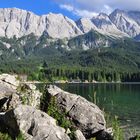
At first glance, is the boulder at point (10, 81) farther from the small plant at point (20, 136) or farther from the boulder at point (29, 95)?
the small plant at point (20, 136)

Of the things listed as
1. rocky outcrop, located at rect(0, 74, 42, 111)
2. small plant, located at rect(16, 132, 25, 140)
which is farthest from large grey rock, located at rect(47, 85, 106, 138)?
small plant, located at rect(16, 132, 25, 140)

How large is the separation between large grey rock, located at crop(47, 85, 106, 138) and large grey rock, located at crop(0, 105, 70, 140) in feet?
13.8

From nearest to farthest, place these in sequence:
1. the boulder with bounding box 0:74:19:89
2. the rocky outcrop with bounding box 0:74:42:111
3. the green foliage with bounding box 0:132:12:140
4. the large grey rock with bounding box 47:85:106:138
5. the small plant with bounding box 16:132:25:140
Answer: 1. the small plant with bounding box 16:132:25:140
2. the green foliage with bounding box 0:132:12:140
3. the rocky outcrop with bounding box 0:74:42:111
4. the large grey rock with bounding box 47:85:106:138
5. the boulder with bounding box 0:74:19:89

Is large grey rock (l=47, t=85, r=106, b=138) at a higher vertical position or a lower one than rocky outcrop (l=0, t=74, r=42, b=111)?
lower

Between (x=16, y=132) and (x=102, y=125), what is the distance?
7.97 metres

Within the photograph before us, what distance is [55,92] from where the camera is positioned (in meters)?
30.8

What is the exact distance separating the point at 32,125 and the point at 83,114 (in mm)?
6353

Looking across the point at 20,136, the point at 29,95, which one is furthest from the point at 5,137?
the point at 29,95

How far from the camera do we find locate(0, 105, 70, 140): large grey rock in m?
24.0

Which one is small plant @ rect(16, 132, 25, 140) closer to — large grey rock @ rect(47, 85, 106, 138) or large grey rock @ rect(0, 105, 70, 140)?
large grey rock @ rect(0, 105, 70, 140)

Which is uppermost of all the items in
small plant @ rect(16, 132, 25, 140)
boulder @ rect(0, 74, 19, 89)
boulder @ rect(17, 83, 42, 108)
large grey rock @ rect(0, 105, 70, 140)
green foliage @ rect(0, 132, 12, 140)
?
boulder @ rect(0, 74, 19, 89)

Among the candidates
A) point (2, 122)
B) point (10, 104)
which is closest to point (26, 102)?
point (10, 104)

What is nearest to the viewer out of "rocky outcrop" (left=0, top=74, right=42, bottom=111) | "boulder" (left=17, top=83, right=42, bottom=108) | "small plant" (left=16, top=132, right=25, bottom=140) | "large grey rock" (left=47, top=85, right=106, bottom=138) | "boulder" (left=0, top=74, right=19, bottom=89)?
"small plant" (left=16, top=132, right=25, bottom=140)

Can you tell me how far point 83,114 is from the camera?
29.9 meters
